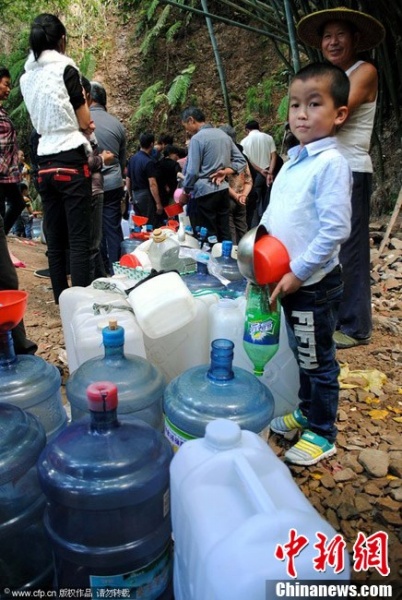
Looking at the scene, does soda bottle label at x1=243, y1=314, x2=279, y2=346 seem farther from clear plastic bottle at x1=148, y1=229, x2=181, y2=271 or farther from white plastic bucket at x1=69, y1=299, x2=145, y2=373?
clear plastic bottle at x1=148, y1=229, x2=181, y2=271

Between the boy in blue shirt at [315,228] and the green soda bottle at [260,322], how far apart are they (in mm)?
69

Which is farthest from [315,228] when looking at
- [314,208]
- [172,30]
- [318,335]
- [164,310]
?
[172,30]

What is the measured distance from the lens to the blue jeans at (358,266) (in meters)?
2.78

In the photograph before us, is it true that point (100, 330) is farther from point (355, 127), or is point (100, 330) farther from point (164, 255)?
point (355, 127)

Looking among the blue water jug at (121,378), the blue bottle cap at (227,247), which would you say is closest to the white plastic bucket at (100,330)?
the blue water jug at (121,378)

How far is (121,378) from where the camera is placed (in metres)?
1.62

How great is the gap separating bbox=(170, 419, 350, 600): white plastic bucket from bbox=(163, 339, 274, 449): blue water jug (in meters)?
0.25

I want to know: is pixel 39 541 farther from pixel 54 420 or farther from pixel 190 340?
pixel 190 340

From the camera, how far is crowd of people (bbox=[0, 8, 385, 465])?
5.61 ft

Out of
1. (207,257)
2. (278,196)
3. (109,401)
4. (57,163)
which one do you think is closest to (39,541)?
(109,401)

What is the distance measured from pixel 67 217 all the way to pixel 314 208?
1.95 m

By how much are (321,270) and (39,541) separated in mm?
1365

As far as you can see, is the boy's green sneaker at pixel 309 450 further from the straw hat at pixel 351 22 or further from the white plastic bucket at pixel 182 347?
the straw hat at pixel 351 22

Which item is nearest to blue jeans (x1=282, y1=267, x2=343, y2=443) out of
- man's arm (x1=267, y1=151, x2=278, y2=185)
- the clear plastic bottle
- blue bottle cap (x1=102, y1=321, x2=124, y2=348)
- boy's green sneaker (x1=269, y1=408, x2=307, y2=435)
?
boy's green sneaker (x1=269, y1=408, x2=307, y2=435)
